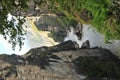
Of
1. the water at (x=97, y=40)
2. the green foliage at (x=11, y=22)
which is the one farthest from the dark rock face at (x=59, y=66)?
the green foliage at (x=11, y=22)

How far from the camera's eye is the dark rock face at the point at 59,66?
81.3ft

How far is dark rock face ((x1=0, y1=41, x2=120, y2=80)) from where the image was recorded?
24781 millimetres

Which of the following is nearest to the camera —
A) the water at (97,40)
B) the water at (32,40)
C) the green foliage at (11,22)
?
Answer: the green foliage at (11,22)

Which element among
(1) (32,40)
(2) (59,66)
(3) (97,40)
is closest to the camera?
(2) (59,66)

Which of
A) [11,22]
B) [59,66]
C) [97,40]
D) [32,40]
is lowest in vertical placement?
[32,40]

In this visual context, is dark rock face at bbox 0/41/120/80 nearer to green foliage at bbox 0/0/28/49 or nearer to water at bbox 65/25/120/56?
water at bbox 65/25/120/56

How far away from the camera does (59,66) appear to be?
26344 mm

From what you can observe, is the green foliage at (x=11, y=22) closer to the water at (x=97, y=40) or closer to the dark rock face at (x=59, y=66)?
the dark rock face at (x=59, y=66)

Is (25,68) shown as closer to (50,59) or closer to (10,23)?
(50,59)

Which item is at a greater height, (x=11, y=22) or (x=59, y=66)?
(x=11, y=22)

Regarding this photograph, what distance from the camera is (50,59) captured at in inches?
1088

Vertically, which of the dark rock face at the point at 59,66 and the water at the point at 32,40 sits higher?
the dark rock face at the point at 59,66

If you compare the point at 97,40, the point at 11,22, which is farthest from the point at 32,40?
the point at 11,22

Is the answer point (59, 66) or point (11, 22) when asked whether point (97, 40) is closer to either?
point (59, 66)
